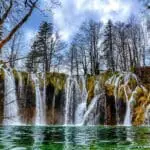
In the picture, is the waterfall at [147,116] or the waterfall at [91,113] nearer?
the waterfall at [147,116]

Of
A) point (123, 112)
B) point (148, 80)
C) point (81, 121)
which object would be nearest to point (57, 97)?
point (81, 121)

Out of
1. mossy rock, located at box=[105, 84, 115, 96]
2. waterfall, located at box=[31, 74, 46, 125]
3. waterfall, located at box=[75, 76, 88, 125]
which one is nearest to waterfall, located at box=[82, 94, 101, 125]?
waterfall, located at box=[75, 76, 88, 125]

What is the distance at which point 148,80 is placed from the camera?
4772cm

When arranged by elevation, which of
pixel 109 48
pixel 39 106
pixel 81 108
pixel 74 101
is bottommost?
pixel 81 108

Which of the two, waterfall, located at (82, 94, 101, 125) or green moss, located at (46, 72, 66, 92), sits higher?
green moss, located at (46, 72, 66, 92)

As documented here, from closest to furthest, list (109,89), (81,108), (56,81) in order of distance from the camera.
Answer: (81,108) → (109,89) → (56,81)

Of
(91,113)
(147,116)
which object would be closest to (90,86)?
(91,113)

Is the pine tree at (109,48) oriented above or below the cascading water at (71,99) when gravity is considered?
above

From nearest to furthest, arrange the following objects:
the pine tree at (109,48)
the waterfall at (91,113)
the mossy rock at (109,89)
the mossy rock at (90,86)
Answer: the waterfall at (91,113) → the mossy rock at (109,89) → the mossy rock at (90,86) → the pine tree at (109,48)

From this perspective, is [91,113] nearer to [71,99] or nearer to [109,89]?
[71,99]

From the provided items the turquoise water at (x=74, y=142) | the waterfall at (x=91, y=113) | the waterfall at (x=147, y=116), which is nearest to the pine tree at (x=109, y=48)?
the waterfall at (x=91, y=113)

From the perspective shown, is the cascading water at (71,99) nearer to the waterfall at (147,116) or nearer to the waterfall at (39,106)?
the waterfall at (39,106)

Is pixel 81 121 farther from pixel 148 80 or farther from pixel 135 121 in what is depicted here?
pixel 148 80

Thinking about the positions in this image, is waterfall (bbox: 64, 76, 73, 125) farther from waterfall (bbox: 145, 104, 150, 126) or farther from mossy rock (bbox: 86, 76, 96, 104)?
waterfall (bbox: 145, 104, 150, 126)
